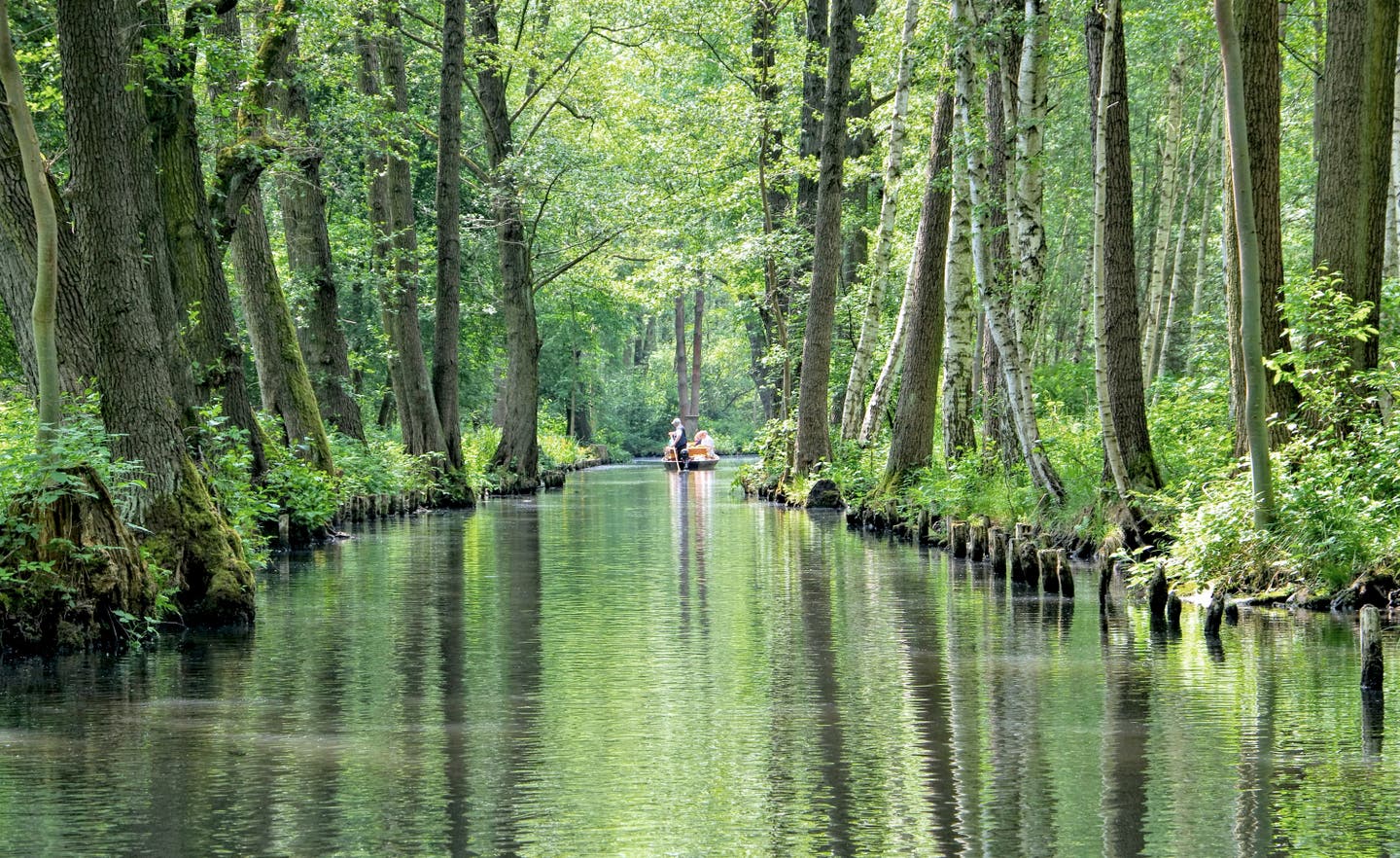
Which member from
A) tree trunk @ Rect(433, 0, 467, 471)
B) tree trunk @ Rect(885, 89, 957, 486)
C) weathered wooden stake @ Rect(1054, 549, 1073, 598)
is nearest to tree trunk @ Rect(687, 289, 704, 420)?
tree trunk @ Rect(433, 0, 467, 471)

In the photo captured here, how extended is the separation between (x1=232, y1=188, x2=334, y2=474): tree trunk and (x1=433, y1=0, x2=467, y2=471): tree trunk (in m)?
8.24

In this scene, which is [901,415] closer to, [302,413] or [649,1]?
[302,413]

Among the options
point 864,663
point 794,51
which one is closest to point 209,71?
point 864,663

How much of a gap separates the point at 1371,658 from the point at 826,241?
20.4 m

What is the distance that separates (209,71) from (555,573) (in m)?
6.30

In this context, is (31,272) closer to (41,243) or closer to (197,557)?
(41,243)

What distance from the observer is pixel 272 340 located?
2169 cm

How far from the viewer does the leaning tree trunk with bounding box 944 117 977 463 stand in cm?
2077

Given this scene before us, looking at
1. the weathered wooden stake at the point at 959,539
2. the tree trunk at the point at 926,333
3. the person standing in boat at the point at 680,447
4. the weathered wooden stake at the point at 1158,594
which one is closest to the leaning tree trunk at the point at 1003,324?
the weathered wooden stake at the point at 959,539

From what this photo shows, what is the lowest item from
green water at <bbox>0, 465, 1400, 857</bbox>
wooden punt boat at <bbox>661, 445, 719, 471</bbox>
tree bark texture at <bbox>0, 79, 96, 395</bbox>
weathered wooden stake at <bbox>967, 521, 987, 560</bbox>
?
green water at <bbox>0, 465, 1400, 857</bbox>

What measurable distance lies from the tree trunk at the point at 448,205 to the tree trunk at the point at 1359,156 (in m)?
19.5

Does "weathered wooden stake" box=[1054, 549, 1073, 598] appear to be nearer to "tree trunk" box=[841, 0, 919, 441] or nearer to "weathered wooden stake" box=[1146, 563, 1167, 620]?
"weathered wooden stake" box=[1146, 563, 1167, 620]

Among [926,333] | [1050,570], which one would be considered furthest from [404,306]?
[1050,570]

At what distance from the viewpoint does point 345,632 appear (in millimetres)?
11766
